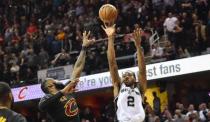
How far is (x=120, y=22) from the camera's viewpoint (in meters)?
19.0

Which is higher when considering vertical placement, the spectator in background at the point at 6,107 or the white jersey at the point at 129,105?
the spectator in background at the point at 6,107

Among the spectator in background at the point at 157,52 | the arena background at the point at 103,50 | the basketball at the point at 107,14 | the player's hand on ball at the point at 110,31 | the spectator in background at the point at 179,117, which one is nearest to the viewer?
the player's hand on ball at the point at 110,31

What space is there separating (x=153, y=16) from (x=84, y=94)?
14.4 ft

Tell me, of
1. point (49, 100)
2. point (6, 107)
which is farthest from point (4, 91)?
point (49, 100)

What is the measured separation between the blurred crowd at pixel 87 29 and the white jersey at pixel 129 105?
8.36 meters

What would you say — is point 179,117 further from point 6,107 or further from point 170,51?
point 6,107

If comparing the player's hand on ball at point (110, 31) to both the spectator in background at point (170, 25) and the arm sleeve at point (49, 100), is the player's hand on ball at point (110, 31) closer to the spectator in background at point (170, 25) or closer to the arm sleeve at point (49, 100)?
the arm sleeve at point (49, 100)

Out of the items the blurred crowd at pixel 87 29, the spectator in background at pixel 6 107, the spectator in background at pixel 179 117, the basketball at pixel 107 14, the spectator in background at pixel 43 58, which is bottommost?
the spectator in background at pixel 179 117

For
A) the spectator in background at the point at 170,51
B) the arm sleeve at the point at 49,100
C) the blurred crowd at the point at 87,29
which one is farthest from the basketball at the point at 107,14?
the spectator in background at the point at 170,51

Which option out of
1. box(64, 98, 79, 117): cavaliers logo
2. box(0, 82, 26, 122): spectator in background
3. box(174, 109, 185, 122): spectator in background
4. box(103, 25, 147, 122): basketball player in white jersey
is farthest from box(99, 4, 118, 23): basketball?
box(174, 109, 185, 122): spectator in background

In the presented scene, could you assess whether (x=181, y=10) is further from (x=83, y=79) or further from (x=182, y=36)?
(x=83, y=79)

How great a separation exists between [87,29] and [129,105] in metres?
12.6

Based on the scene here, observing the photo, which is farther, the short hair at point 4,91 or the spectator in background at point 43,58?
the spectator in background at point 43,58

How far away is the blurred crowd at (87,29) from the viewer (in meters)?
17.0
